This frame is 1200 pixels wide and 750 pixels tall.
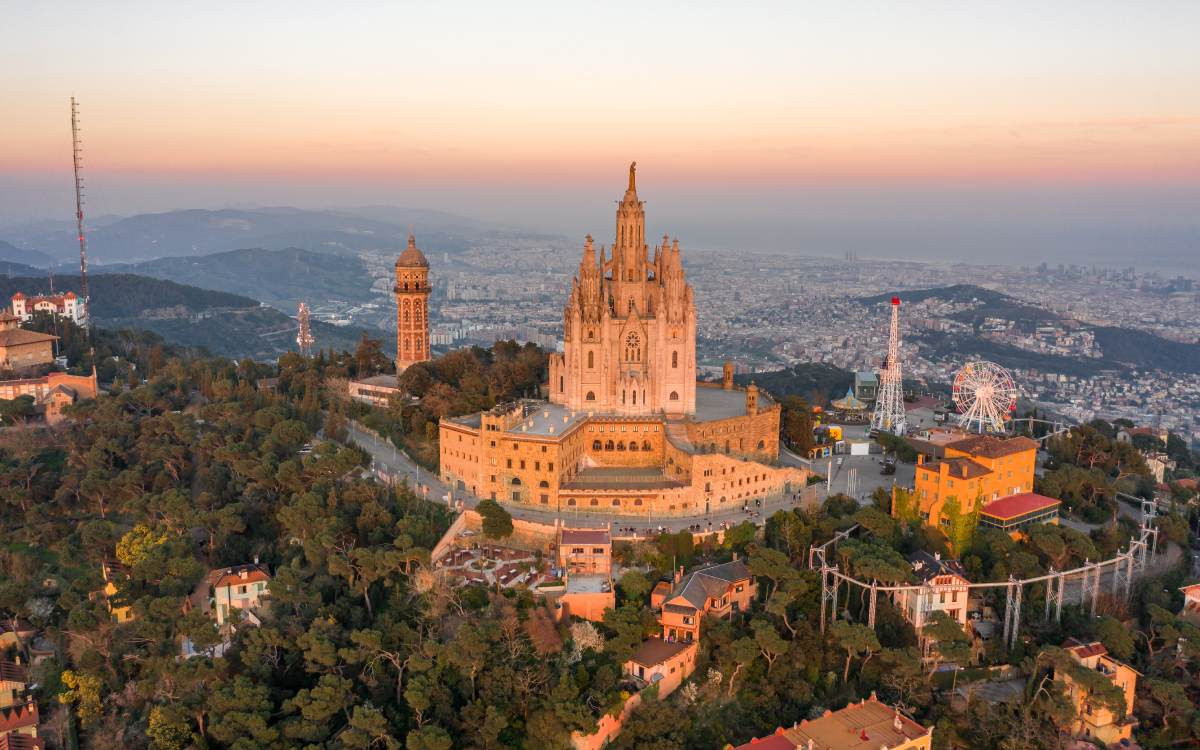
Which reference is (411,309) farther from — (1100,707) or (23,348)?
(1100,707)

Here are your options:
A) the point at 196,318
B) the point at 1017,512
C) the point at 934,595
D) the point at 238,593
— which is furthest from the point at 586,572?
the point at 196,318

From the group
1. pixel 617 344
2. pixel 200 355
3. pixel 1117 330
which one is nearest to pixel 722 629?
pixel 617 344

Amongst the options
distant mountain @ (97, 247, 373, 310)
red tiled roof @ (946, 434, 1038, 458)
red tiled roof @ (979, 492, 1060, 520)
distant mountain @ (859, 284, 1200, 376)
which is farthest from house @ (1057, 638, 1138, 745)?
distant mountain @ (97, 247, 373, 310)

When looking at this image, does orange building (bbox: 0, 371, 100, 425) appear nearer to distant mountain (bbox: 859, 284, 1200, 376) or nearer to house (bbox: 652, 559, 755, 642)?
house (bbox: 652, 559, 755, 642)

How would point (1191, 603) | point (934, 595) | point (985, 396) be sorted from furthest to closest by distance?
point (985, 396) < point (1191, 603) < point (934, 595)

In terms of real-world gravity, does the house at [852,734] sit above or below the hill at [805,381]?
below

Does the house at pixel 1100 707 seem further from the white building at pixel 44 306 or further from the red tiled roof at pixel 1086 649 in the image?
the white building at pixel 44 306

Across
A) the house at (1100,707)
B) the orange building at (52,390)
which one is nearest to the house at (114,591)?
the orange building at (52,390)
